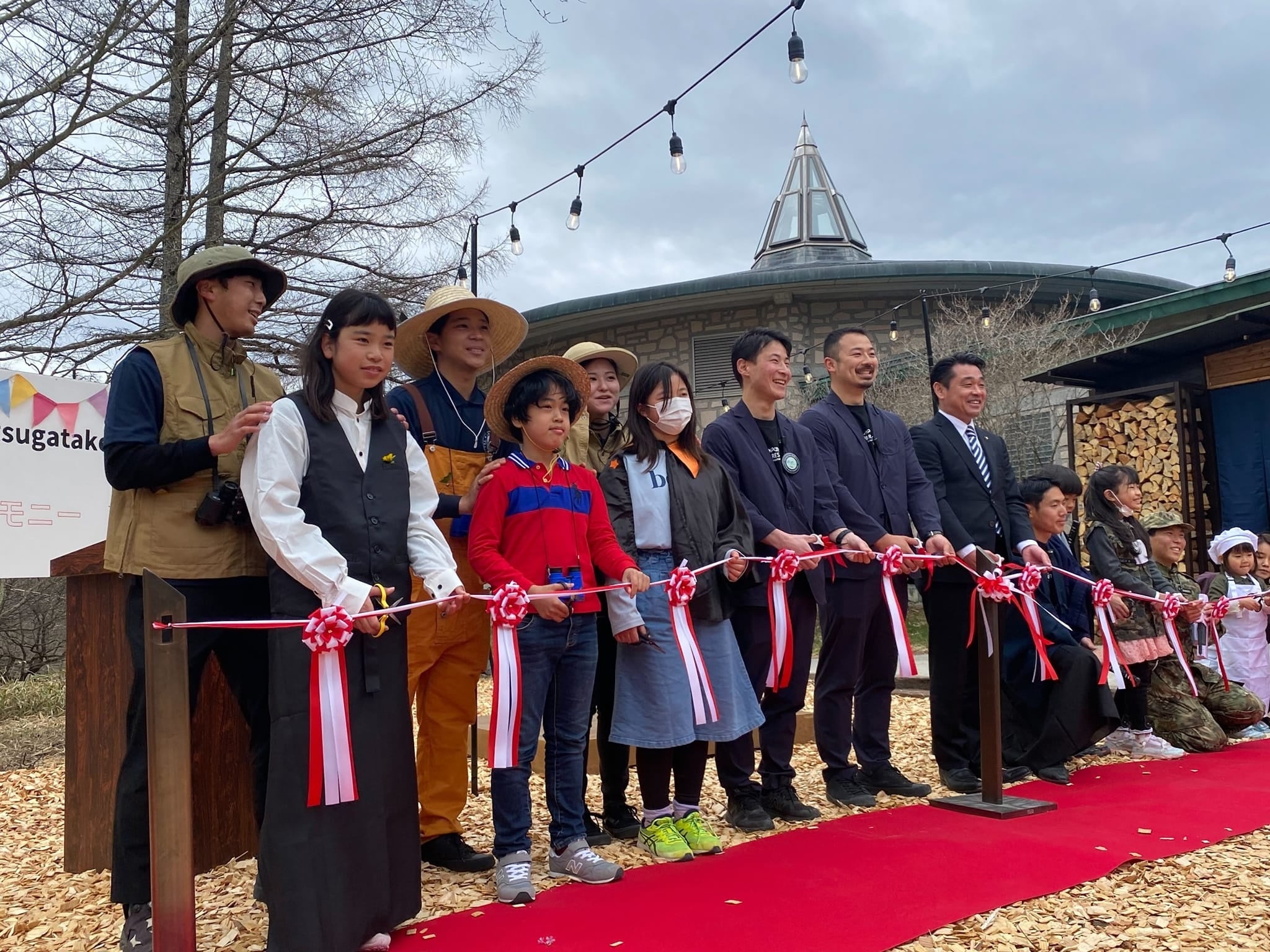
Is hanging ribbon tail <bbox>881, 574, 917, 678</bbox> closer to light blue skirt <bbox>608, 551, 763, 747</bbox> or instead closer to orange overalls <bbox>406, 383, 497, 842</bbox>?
light blue skirt <bbox>608, 551, 763, 747</bbox>

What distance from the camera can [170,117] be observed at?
273 inches

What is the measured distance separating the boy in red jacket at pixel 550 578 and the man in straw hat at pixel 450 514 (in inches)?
7.1

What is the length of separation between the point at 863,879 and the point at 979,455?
2.58 m

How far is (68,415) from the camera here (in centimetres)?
618

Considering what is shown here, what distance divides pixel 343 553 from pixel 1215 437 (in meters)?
9.34

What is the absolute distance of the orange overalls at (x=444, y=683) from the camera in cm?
336

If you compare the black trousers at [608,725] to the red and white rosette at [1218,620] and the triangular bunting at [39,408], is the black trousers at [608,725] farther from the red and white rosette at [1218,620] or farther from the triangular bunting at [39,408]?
the triangular bunting at [39,408]

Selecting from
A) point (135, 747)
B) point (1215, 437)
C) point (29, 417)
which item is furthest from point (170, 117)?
point (1215, 437)

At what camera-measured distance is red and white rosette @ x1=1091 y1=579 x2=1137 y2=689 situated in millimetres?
4820

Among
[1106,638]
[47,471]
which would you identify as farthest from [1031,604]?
[47,471]

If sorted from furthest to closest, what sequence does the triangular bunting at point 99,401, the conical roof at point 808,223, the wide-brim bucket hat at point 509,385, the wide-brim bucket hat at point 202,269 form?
the conical roof at point 808,223 → the triangular bunting at point 99,401 → the wide-brim bucket hat at point 509,385 → the wide-brim bucket hat at point 202,269

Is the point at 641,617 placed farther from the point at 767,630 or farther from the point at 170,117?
the point at 170,117

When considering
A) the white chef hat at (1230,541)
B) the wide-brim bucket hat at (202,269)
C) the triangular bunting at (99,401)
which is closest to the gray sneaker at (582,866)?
the wide-brim bucket hat at (202,269)

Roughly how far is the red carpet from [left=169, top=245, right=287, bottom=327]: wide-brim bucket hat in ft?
6.49
